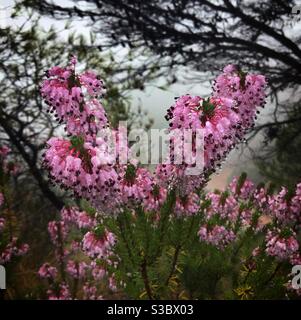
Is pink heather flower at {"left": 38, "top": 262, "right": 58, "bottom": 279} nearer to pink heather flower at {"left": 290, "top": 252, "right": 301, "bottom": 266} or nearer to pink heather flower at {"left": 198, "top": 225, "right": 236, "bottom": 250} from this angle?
pink heather flower at {"left": 198, "top": 225, "right": 236, "bottom": 250}

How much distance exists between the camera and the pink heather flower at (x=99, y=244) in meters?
→ 3.53

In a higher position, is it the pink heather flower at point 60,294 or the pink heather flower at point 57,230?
the pink heather flower at point 57,230

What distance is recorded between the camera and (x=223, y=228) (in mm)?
4762

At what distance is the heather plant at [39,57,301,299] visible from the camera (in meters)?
2.66

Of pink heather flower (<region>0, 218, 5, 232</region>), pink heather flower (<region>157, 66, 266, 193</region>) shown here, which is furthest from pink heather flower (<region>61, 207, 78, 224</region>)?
pink heather flower (<region>157, 66, 266, 193</region>)

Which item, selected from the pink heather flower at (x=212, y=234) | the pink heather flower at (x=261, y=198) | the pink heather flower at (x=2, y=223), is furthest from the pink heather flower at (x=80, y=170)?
the pink heather flower at (x=261, y=198)

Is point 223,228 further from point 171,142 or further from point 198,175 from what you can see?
point 171,142

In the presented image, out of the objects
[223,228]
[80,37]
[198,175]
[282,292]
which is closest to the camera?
[198,175]

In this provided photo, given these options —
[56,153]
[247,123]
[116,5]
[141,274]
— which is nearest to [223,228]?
[141,274]

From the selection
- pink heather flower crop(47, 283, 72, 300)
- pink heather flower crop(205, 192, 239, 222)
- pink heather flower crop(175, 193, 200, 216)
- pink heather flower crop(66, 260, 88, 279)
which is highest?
pink heather flower crop(175, 193, 200, 216)

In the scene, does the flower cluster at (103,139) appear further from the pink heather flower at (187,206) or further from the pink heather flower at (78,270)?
the pink heather flower at (78,270)

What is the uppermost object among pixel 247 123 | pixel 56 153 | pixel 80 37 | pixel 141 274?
pixel 80 37

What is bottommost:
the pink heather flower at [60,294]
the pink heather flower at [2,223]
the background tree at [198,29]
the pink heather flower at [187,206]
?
the pink heather flower at [60,294]
